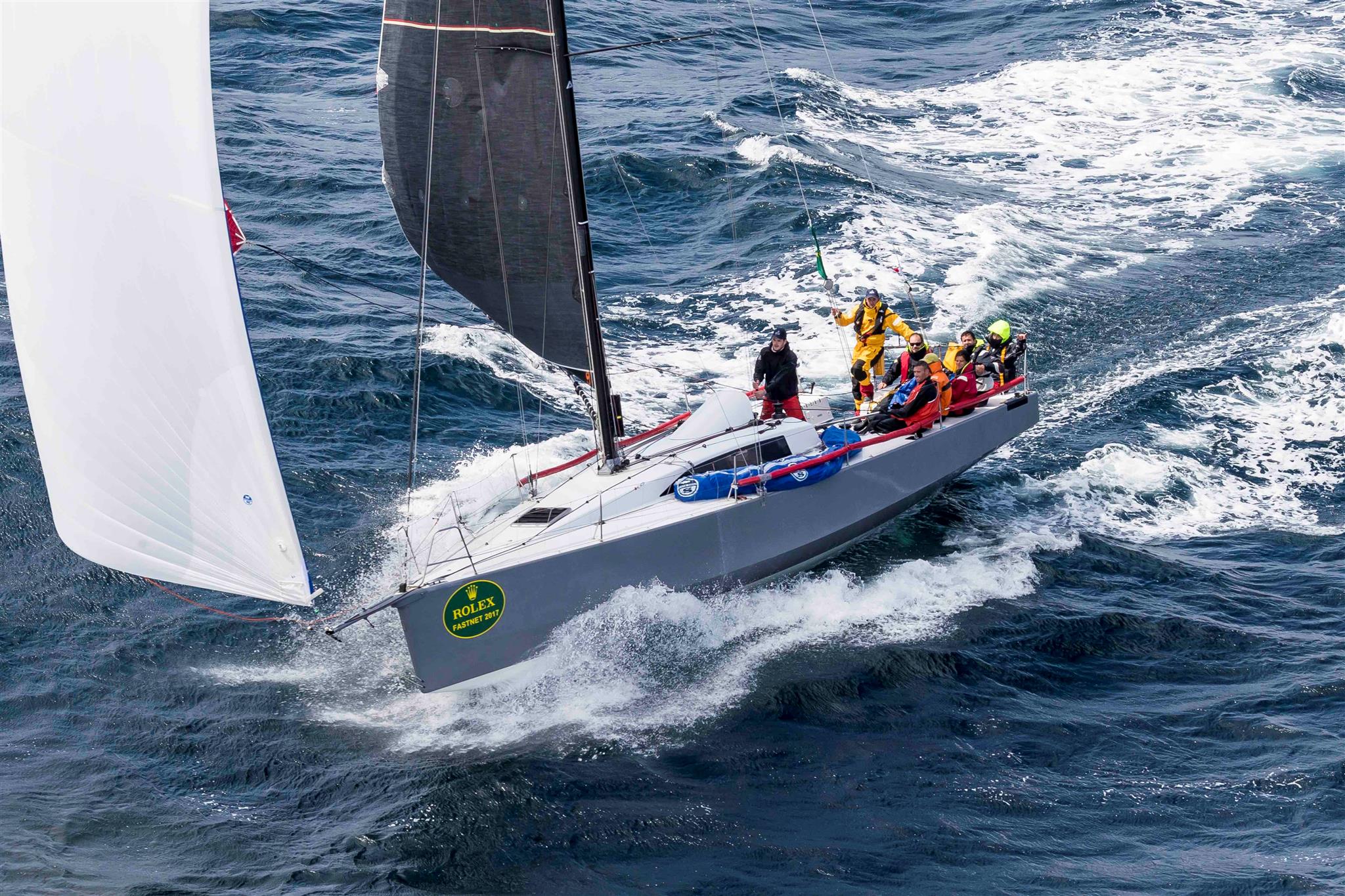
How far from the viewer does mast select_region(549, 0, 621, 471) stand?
33.2 ft

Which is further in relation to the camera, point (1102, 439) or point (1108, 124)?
point (1108, 124)

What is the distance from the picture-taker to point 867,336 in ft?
45.3

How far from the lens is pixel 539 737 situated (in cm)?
962

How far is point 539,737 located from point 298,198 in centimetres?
1330

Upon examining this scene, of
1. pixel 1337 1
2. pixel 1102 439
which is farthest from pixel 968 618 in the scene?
pixel 1337 1

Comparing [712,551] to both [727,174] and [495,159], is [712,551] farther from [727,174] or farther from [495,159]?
[727,174]

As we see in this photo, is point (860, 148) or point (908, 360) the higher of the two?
point (860, 148)

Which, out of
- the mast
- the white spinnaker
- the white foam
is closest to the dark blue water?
A: the white foam

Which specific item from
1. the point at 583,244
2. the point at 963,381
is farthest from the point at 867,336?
the point at 583,244

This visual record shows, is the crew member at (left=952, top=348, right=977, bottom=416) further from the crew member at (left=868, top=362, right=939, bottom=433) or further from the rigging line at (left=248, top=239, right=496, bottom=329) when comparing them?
the rigging line at (left=248, top=239, right=496, bottom=329)

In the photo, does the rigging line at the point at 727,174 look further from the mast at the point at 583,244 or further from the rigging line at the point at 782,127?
the mast at the point at 583,244

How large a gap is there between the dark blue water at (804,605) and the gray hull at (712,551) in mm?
298

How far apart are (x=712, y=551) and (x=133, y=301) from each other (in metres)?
5.65

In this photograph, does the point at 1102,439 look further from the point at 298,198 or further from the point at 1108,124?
the point at 298,198
